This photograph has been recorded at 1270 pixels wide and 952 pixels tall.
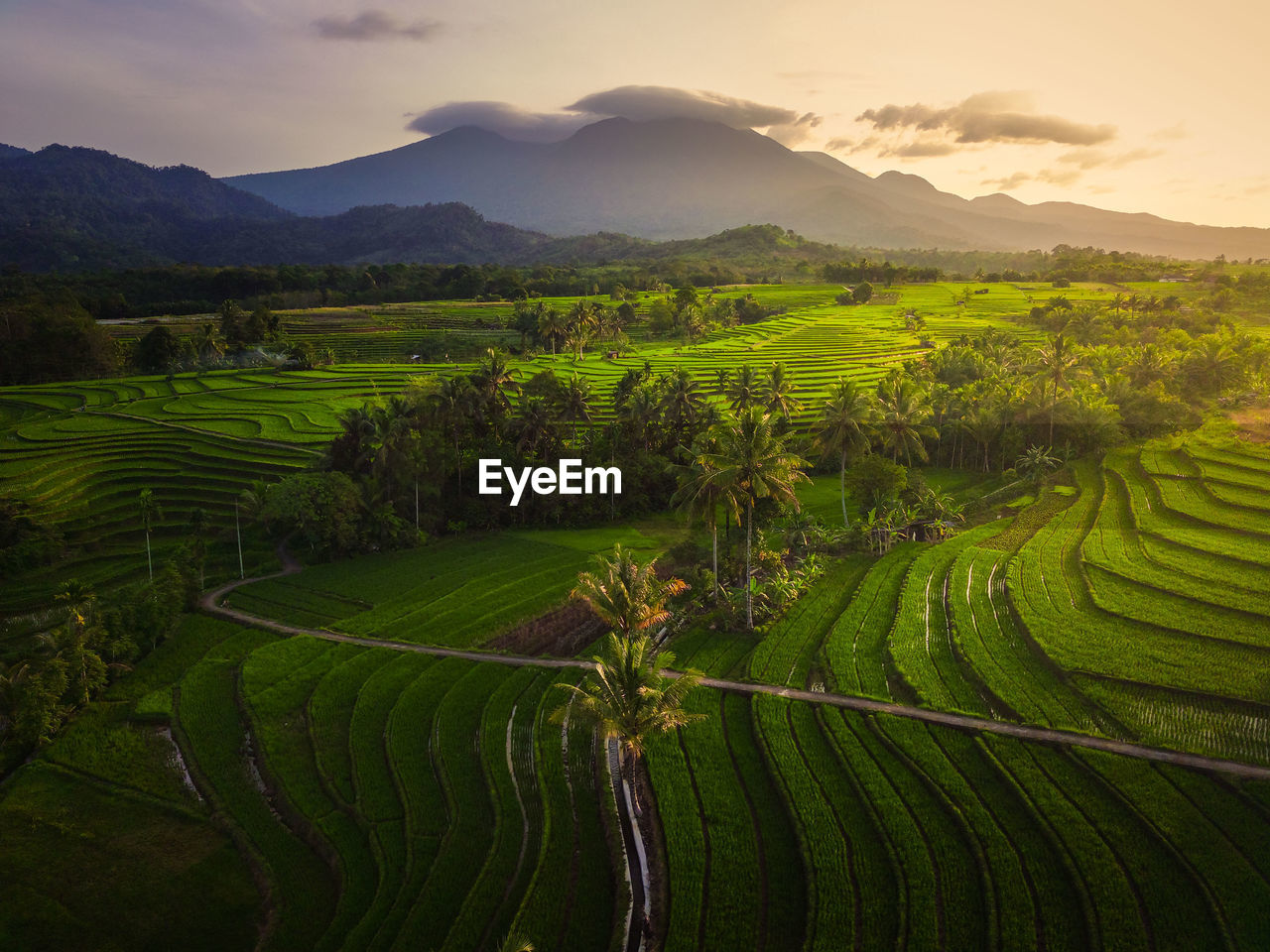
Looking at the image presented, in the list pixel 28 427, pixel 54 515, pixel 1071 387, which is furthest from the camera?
pixel 1071 387

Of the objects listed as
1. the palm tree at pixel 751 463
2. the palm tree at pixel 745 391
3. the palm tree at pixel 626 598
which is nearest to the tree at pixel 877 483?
the palm tree at pixel 745 391

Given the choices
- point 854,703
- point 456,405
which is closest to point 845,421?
point 854,703

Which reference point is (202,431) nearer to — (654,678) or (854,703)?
(654,678)

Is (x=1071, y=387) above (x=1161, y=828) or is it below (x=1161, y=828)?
above

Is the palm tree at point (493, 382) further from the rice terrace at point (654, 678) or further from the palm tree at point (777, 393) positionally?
the palm tree at point (777, 393)

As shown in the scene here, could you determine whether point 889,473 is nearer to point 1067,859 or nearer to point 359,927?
point 1067,859

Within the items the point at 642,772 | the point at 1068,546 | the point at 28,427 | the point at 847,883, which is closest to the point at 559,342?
the point at 28,427

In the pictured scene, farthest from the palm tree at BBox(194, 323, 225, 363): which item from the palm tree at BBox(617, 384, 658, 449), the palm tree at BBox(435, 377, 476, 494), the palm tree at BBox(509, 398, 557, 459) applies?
the palm tree at BBox(617, 384, 658, 449)

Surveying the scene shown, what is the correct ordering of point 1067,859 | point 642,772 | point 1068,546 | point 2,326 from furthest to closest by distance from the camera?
point 2,326 < point 1068,546 < point 642,772 < point 1067,859
